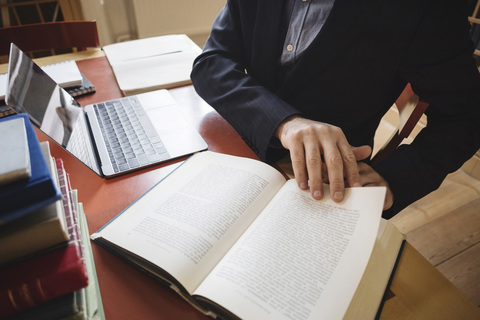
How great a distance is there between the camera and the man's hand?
0.52 metres

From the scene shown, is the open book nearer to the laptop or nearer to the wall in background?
the laptop

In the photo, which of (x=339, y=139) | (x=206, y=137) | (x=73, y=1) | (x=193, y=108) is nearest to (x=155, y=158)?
(x=206, y=137)

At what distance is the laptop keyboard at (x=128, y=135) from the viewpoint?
65 centimetres

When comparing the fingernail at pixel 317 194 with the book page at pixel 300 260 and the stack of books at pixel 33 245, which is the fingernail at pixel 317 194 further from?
the stack of books at pixel 33 245

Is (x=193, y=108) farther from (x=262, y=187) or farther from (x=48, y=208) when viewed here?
(x=48, y=208)

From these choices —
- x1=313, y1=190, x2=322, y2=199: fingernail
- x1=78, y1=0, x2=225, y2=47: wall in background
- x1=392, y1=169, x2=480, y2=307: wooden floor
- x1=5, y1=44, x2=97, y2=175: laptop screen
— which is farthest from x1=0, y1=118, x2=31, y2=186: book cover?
x1=78, y1=0, x2=225, y2=47: wall in background

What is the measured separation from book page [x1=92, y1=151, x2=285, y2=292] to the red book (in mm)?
105

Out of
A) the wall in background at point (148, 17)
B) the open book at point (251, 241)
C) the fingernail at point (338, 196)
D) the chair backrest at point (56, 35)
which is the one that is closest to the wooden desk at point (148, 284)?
the open book at point (251, 241)

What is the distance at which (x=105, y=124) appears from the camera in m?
0.73

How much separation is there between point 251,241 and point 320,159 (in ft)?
0.62

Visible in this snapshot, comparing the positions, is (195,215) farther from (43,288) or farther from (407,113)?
(407,113)

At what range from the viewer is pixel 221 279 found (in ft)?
1.30

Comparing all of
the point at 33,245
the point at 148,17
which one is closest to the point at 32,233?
the point at 33,245

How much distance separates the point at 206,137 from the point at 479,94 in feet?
1.89
